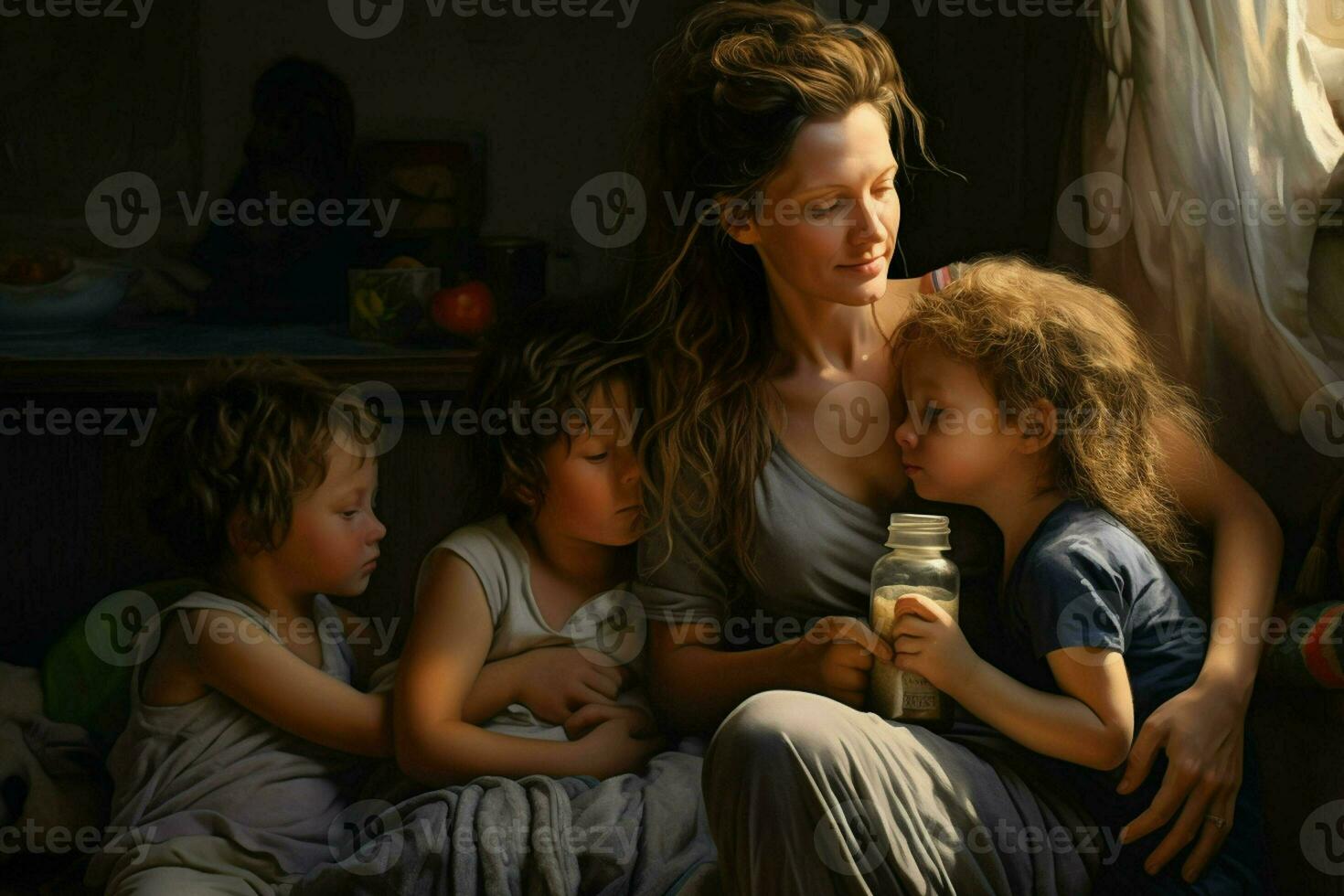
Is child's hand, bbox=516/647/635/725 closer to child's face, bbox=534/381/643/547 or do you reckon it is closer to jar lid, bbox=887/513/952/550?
child's face, bbox=534/381/643/547

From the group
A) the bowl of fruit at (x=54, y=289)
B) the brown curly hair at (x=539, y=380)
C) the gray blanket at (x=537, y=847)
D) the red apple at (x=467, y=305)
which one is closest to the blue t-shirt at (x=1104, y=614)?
the gray blanket at (x=537, y=847)

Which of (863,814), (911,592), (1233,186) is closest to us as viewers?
(863,814)

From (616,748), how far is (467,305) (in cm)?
72

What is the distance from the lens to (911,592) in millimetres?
1843

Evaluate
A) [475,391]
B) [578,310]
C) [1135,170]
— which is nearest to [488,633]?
[475,391]

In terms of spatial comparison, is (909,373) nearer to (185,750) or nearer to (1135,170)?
(1135,170)

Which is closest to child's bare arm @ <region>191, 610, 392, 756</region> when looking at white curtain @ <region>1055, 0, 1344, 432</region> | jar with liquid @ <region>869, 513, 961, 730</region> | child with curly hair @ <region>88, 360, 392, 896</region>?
child with curly hair @ <region>88, 360, 392, 896</region>

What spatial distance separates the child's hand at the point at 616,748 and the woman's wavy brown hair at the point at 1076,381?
676 millimetres

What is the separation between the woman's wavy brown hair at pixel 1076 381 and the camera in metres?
1.82

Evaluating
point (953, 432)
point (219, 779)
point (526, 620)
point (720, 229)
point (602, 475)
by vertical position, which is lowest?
point (219, 779)

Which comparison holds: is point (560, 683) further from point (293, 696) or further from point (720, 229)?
point (720, 229)

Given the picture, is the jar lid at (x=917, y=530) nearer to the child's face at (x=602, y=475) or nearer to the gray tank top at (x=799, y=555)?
the gray tank top at (x=799, y=555)

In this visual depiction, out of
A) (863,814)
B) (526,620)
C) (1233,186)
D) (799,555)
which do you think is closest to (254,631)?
(526,620)

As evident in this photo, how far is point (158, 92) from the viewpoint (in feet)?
7.19
